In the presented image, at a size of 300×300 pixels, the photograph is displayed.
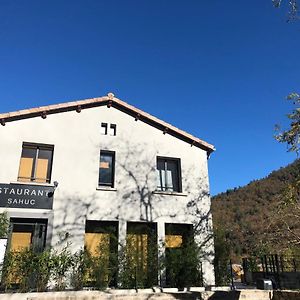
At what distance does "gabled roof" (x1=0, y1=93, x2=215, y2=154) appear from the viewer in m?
14.1

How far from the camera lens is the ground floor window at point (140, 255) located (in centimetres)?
1239

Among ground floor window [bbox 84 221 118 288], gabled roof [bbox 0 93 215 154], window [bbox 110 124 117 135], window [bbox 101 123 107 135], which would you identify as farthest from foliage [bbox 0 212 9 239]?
window [bbox 110 124 117 135]

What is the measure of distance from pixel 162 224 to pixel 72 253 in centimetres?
400

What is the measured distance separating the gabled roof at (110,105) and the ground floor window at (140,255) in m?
4.69

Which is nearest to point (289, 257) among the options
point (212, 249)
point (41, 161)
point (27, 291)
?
point (212, 249)

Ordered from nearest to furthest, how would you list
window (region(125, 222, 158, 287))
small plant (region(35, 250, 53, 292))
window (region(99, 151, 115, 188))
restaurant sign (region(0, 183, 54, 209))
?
small plant (region(35, 250, 53, 292)) → window (region(125, 222, 158, 287)) → restaurant sign (region(0, 183, 54, 209)) → window (region(99, 151, 115, 188))

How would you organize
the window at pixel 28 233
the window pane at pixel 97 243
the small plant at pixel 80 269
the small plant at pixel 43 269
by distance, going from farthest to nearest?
the window pane at pixel 97 243 < the window at pixel 28 233 < the small plant at pixel 80 269 < the small plant at pixel 43 269

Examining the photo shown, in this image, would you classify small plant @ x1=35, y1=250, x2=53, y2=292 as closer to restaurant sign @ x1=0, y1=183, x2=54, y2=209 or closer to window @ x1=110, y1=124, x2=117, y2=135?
restaurant sign @ x1=0, y1=183, x2=54, y2=209

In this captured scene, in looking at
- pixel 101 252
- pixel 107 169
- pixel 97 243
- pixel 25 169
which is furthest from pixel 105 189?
pixel 25 169

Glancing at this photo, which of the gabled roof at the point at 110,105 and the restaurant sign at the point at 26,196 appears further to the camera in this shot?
the gabled roof at the point at 110,105

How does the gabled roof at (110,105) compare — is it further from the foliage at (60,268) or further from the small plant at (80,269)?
the small plant at (80,269)

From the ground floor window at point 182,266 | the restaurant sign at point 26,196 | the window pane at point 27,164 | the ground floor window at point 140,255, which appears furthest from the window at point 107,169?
the ground floor window at point 182,266

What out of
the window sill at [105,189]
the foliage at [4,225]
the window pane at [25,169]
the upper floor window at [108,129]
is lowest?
the foliage at [4,225]

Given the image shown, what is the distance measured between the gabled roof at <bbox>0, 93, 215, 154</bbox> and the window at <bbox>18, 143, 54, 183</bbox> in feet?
4.37
